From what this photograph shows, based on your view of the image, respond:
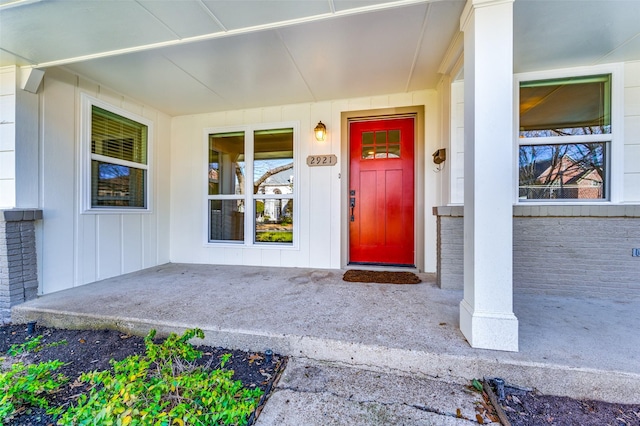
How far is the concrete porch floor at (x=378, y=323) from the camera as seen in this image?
150cm

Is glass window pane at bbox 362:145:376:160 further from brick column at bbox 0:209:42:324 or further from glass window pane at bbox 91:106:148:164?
brick column at bbox 0:209:42:324

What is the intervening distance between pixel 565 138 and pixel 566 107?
36cm

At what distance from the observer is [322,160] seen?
367 centimetres

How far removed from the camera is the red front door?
3.61 metres

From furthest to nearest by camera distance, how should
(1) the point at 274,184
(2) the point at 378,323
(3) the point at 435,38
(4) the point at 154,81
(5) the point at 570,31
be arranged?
(1) the point at 274,184 → (4) the point at 154,81 → (3) the point at 435,38 → (5) the point at 570,31 → (2) the point at 378,323

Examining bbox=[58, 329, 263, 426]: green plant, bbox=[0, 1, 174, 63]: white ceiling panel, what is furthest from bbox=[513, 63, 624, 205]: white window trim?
bbox=[0, 1, 174, 63]: white ceiling panel

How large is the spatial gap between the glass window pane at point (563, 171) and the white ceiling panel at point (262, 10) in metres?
2.51

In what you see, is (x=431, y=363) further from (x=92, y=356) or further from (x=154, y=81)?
(x=154, y=81)

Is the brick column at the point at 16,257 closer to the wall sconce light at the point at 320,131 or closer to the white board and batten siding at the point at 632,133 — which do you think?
the wall sconce light at the point at 320,131

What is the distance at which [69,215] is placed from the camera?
9.46 ft

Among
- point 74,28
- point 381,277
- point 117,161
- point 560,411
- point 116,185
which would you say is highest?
point 74,28

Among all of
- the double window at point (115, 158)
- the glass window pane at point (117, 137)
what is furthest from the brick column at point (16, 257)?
the glass window pane at point (117, 137)

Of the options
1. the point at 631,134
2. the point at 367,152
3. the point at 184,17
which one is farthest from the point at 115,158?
the point at 631,134

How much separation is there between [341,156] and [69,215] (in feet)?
10.7
